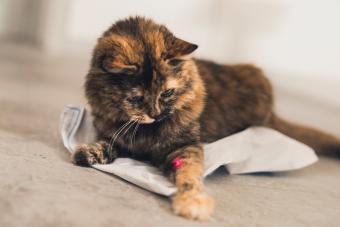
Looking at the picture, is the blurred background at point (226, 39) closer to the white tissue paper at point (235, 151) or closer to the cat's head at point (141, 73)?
the white tissue paper at point (235, 151)

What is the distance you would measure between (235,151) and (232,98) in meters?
0.31

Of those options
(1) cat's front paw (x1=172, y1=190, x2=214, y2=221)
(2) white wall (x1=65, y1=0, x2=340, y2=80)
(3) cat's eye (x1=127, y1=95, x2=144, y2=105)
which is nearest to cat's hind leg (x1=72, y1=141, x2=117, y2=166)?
(3) cat's eye (x1=127, y1=95, x2=144, y2=105)

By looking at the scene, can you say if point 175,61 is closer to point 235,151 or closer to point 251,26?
point 235,151

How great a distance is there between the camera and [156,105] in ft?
5.30

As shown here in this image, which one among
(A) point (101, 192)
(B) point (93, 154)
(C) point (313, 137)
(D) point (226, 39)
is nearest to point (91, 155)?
(B) point (93, 154)

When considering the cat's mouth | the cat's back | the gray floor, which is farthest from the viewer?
the cat's back

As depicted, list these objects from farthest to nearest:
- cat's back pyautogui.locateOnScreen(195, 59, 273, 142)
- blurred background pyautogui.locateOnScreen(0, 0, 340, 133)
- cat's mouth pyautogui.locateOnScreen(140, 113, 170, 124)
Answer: blurred background pyautogui.locateOnScreen(0, 0, 340, 133) < cat's back pyautogui.locateOnScreen(195, 59, 273, 142) < cat's mouth pyautogui.locateOnScreen(140, 113, 170, 124)

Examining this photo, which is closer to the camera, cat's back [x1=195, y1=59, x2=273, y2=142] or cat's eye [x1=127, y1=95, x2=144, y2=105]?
cat's eye [x1=127, y1=95, x2=144, y2=105]

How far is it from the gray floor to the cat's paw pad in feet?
0.15

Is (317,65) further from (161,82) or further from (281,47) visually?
(161,82)

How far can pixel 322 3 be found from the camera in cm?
351

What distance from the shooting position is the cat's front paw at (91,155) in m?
1.73

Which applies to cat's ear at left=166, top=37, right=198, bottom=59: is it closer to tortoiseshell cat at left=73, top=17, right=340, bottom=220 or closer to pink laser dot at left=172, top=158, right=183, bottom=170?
tortoiseshell cat at left=73, top=17, right=340, bottom=220

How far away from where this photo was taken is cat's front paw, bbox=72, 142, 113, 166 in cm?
173
